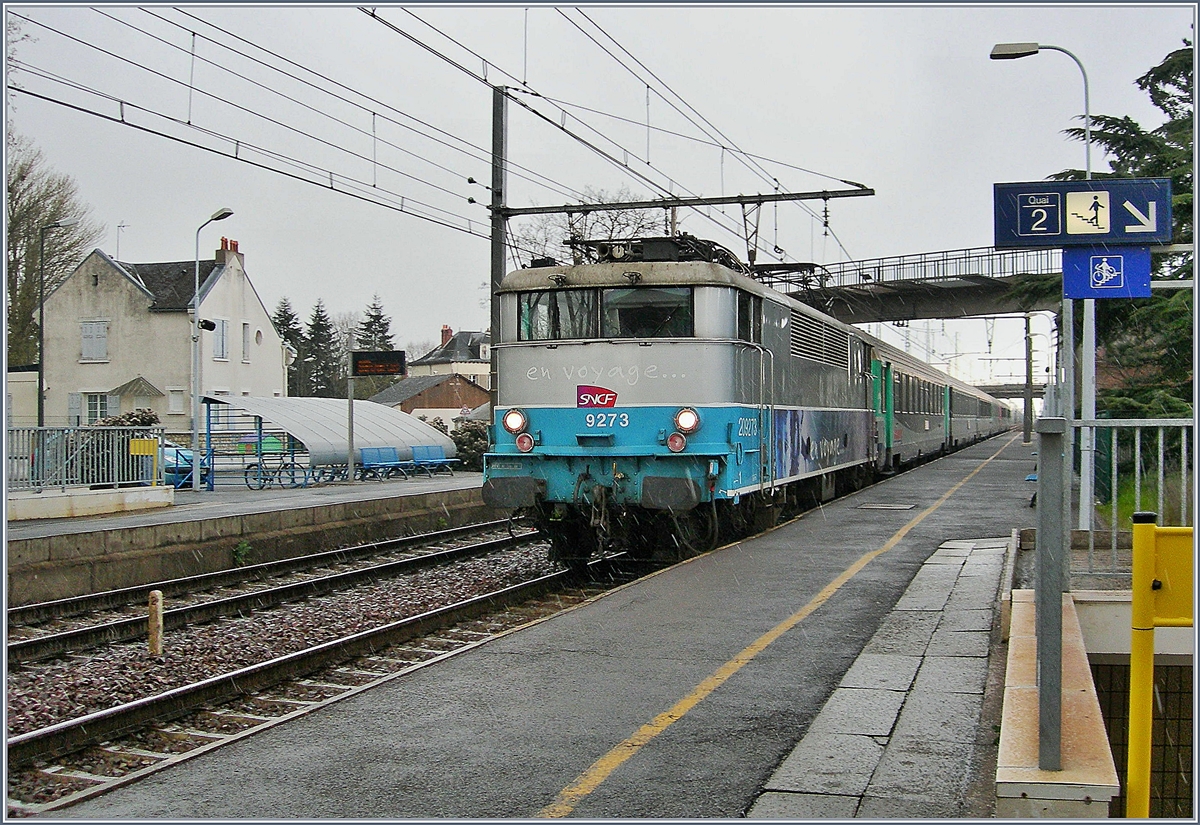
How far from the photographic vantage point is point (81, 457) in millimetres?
19516

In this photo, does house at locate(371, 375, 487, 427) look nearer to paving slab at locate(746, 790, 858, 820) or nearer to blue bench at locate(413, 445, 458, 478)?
blue bench at locate(413, 445, 458, 478)

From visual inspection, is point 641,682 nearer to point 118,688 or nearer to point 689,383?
point 118,688

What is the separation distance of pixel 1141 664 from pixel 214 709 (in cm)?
587

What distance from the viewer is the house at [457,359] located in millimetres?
90812

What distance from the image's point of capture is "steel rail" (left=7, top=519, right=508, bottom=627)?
12.1 m

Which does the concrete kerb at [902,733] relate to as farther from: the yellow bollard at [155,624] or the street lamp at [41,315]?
the street lamp at [41,315]

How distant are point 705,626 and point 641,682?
1770 millimetres

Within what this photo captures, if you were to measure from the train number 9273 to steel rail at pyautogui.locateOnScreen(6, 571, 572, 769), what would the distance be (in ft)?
6.86

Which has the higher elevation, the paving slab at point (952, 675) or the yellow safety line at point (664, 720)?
the paving slab at point (952, 675)

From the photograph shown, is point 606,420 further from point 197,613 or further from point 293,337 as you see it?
point 293,337

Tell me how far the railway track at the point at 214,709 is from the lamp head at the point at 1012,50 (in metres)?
11.2

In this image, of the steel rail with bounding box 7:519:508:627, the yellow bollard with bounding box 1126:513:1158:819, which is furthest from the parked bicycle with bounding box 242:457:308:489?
the yellow bollard with bounding box 1126:513:1158:819

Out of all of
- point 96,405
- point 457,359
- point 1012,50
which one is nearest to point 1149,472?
point 1012,50

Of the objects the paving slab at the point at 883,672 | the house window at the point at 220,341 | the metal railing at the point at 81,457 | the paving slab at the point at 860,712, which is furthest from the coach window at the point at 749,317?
the house window at the point at 220,341
